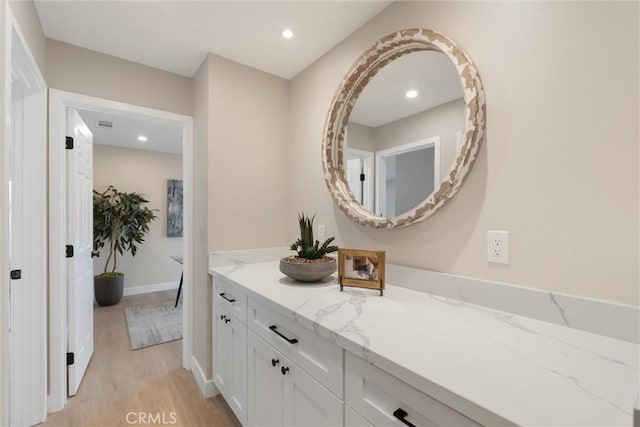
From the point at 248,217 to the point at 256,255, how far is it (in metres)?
0.28

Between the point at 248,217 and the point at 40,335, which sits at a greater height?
the point at 248,217

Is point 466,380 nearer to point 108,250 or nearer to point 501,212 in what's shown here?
point 501,212

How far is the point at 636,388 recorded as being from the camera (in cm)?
60

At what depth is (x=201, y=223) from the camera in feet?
6.73

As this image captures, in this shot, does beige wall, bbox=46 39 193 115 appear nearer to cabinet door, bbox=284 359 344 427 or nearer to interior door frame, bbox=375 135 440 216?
interior door frame, bbox=375 135 440 216

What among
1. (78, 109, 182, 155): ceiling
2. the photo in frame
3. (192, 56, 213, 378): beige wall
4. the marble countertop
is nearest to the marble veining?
the marble countertop

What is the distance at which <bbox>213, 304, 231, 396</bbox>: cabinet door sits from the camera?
1736 mm

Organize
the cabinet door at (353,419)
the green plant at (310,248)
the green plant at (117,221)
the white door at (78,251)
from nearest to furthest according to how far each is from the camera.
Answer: the cabinet door at (353,419) → the green plant at (310,248) → the white door at (78,251) → the green plant at (117,221)

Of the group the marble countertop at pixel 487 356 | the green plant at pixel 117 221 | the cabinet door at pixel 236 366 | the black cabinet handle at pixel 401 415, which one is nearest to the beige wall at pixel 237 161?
the cabinet door at pixel 236 366

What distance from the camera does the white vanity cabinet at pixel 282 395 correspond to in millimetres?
962

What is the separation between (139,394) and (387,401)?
2.00 meters

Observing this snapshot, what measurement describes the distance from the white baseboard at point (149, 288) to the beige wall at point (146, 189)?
1.8 inches

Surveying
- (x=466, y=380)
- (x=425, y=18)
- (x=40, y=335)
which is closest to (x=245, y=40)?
(x=425, y=18)

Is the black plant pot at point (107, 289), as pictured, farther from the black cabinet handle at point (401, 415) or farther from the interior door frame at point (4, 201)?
the black cabinet handle at point (401, 415)
